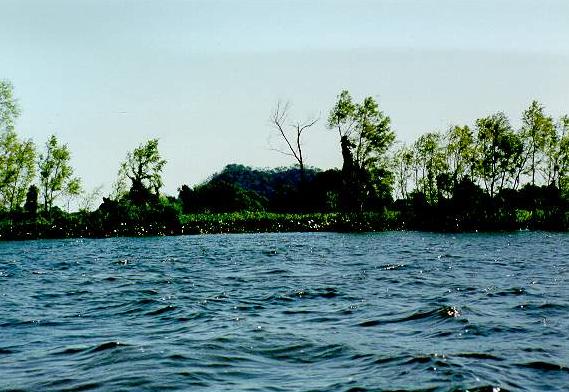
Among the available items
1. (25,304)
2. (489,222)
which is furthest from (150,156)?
(25,304)

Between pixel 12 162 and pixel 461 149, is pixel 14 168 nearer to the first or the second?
pixel 12 162

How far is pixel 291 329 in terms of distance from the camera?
35.9 ft

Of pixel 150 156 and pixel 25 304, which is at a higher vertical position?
pixel 150 156

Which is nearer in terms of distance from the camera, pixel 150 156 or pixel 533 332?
pixel 533 332

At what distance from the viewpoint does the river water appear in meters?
7.65

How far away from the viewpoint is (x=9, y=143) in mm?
61719

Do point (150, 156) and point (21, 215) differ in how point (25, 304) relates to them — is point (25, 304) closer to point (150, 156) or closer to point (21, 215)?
point (21, 215)

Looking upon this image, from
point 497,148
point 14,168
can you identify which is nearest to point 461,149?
point 497,148

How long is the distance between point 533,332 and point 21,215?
6024 centimetres

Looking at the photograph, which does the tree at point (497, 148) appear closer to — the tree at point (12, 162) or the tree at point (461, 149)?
the tree at point (461, 149)

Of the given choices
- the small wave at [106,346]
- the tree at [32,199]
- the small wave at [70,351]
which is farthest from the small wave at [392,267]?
the tree at [32,199]

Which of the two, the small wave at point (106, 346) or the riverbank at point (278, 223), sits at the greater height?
the riverbank at point (278, 223)

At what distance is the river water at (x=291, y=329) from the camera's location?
25.1 ft

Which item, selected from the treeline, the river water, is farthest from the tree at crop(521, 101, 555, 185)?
the river water
